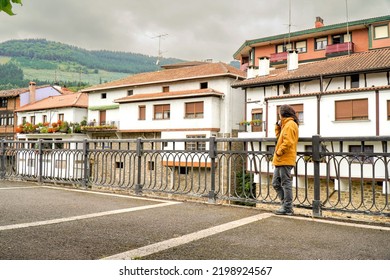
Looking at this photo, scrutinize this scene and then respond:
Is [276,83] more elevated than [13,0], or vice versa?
[276,83]

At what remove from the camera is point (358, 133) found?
2472 centimetres

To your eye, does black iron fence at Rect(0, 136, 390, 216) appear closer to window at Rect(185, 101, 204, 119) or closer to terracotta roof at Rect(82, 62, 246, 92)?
window at Rect(185, 101, 204, 119)

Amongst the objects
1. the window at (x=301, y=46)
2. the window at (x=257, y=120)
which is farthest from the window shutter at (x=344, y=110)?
the window at (x=301, y=46)

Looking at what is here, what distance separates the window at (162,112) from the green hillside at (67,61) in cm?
9343

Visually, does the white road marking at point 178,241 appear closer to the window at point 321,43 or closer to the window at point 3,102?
the window at point 321,43

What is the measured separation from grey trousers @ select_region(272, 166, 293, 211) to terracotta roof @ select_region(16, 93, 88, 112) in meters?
42.9

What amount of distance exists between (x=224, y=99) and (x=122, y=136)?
496 inches

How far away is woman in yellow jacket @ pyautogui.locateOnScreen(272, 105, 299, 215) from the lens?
17.1ft

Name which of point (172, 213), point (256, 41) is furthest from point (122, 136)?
point (172, 213)

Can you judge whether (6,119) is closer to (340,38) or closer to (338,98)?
(340,38)

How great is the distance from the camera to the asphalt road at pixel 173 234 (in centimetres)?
318

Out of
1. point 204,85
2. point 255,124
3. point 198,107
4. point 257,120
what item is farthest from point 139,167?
point 204,85

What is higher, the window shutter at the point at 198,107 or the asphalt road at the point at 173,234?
the window shutter at the point at 198,107

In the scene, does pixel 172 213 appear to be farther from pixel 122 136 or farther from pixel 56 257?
pixel 122 136
